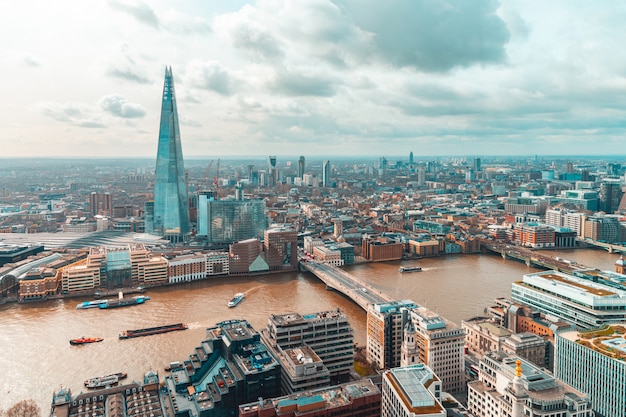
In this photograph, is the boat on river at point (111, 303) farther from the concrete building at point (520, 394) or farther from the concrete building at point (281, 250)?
the concrete building at point (520, 394)

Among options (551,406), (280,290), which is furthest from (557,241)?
(551,406)

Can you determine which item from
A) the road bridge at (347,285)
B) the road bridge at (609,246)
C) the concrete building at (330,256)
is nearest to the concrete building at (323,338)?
the road bridge at (347,285)

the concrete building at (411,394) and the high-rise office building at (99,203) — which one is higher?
the high-rise office building at (99,203)

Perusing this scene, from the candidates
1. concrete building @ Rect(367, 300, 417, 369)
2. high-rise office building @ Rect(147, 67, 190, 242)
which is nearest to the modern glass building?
high-rise office building @ Rect(147, 67, 190, 242)

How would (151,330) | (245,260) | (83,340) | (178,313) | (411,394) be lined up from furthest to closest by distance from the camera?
(245,260), (178,313), (151,330), (83,340), (411,394)

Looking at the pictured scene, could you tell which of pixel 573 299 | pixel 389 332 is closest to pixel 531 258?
pixel 573 299

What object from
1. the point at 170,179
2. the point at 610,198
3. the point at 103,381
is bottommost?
the point at 103,381

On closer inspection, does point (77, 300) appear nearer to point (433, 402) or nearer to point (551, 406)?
point (433, 402)

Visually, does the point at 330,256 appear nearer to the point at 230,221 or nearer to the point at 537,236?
the point at 230,221
